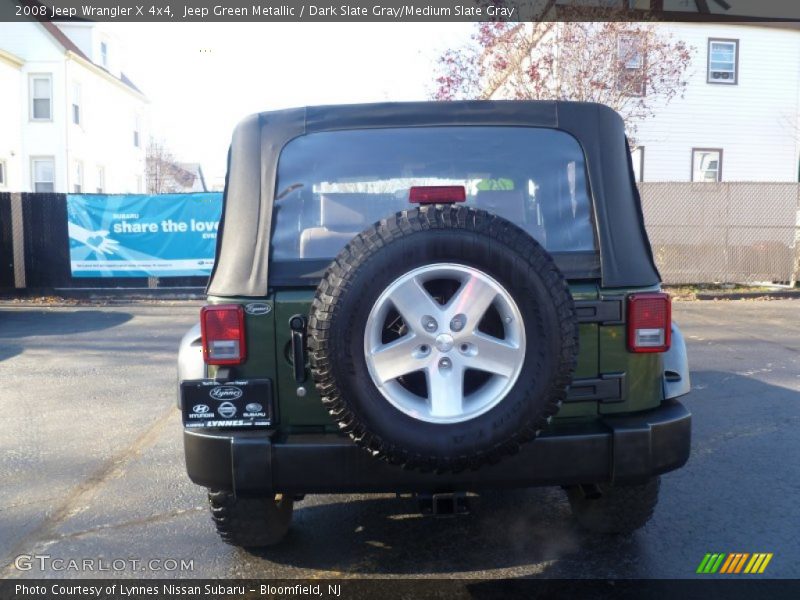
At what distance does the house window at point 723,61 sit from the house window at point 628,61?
17.9ft

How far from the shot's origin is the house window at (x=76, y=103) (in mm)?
28781

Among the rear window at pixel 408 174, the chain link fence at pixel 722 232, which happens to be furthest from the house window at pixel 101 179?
the rear window at pixel 408 174

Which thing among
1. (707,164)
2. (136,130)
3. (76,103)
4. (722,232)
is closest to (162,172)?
(136,130)

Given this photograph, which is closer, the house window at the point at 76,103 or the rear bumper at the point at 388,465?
the rear bumper at the point at 388,465

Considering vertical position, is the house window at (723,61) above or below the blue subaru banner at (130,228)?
above

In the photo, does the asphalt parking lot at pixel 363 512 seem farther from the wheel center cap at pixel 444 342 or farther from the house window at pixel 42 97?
the house window at pixel 42 97

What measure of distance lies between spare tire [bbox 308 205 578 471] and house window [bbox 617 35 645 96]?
51.2ft

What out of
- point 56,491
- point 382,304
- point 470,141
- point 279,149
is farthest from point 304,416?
point 56,491

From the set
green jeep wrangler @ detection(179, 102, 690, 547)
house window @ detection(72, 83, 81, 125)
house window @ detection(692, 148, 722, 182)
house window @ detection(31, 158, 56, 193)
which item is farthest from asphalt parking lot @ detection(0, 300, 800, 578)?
house window @ detection(72, 83, 81, 125)

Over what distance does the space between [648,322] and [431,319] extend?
38.5 inches

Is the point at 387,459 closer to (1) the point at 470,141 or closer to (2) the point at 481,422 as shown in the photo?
(2) the point at 481,422

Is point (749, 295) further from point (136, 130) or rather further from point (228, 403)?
point (136, 130)

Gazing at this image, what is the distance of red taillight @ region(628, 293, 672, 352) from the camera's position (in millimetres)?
3078

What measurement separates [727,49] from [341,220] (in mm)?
21899
